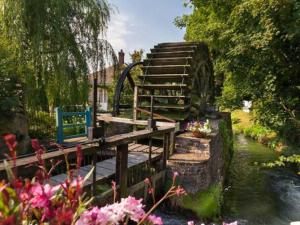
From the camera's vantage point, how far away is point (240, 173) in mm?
→ 9883

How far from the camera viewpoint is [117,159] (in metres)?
4.30

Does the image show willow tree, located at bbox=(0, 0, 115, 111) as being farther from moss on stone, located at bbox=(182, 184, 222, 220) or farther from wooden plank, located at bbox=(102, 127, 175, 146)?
moss on stone, located at bbox=(182, 184, 222, 220)

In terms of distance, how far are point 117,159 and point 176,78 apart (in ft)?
17.0

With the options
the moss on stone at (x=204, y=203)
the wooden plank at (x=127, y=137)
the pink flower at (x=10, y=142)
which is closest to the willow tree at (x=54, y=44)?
the wooden plank at (x=127, y=137)

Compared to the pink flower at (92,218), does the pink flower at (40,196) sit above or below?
above

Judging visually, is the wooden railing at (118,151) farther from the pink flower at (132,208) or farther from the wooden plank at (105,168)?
the pink flower at (132,208)

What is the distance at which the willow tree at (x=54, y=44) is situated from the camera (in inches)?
308

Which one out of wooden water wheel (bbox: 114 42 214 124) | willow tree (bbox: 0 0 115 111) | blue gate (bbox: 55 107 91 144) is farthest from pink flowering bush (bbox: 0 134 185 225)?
wooden water wheel (bbox: 114 42 214 124)

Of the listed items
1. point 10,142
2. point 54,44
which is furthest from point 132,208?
point 54,44

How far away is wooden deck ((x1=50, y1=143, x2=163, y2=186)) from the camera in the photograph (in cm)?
408

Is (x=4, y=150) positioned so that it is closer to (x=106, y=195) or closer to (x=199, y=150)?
(x=106, y=195)

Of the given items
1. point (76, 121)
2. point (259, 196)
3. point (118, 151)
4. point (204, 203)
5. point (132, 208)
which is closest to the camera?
point (132, 208)

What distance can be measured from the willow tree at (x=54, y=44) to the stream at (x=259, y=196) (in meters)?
5.06

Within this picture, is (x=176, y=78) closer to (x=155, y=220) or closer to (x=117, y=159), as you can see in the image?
(x=117, y=159)
